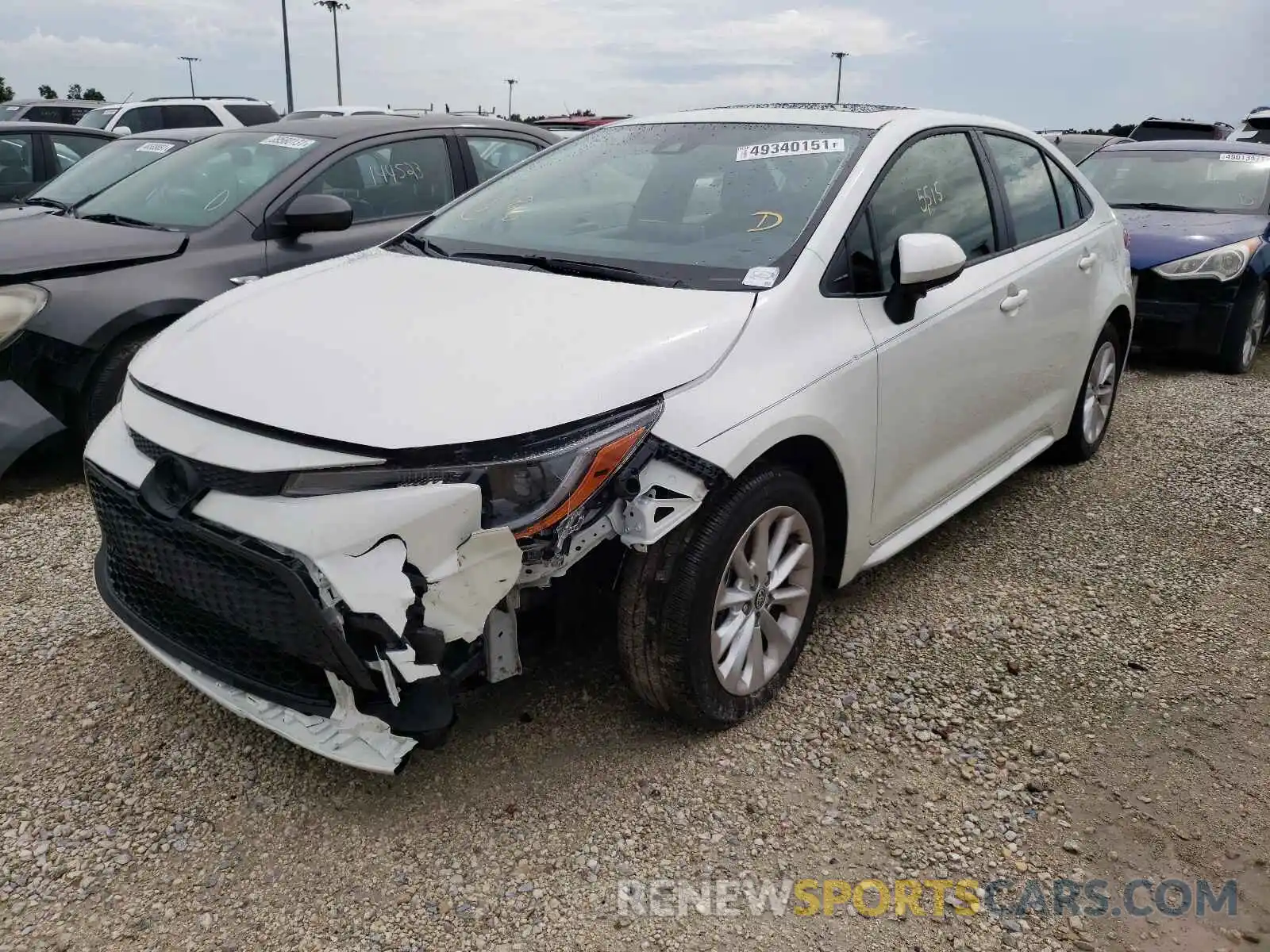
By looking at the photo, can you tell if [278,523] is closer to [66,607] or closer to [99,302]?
[66,607]

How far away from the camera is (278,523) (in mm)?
2133

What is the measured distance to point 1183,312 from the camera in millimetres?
6734

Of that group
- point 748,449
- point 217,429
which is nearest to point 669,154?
point 748,449

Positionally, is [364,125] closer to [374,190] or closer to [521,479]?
[374,190]

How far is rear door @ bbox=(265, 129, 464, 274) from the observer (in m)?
4.93

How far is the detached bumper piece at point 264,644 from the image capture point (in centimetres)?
213

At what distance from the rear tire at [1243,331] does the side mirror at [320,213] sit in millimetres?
5679

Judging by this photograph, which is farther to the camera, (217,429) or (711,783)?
(711,783)

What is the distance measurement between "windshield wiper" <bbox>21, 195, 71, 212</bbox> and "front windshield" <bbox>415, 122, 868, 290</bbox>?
2989 mm

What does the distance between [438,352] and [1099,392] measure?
3.64 m

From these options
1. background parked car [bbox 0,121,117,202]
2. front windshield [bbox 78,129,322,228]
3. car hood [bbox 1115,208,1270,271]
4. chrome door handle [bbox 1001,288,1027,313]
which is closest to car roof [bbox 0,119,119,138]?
background parked car [bbox 0,121,117,202]

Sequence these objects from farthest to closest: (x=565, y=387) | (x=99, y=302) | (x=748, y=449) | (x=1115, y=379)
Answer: (x=1115, y=379) < (x=99, y=302) < (x=748, y=449) < (x=565, y=387)

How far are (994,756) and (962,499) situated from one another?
115cm

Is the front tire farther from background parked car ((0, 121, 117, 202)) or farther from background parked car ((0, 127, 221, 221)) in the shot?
background parked car ((0, 121, 117, 202))
